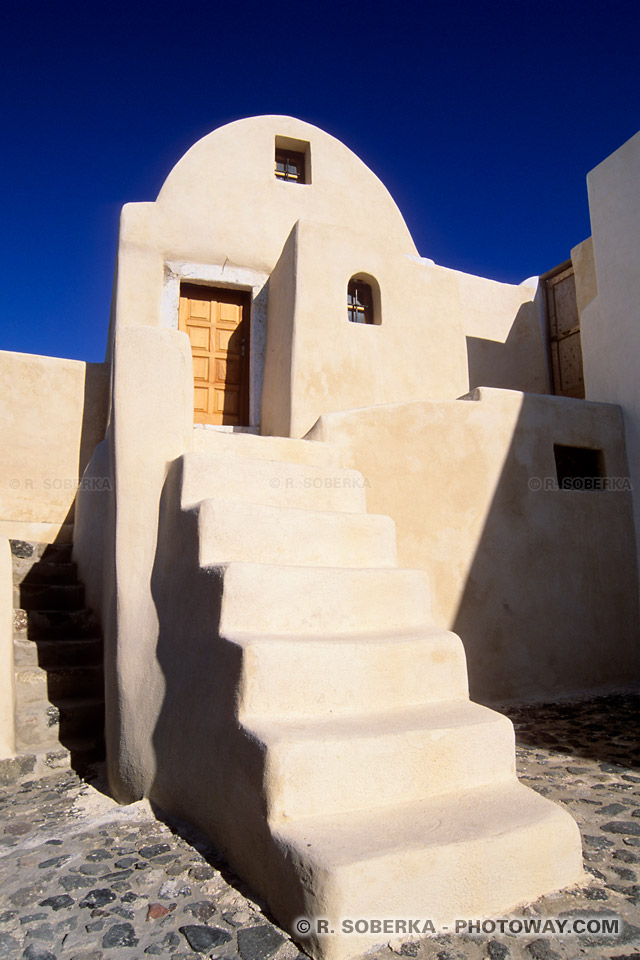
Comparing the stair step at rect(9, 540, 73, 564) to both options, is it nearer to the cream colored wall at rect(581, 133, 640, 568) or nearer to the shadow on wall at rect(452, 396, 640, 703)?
the shadow on wall at rect(452, 396, 640, 703)

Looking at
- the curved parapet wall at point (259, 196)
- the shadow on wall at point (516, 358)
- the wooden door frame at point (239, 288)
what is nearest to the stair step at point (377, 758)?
the wooden door frame at point (239, 288)

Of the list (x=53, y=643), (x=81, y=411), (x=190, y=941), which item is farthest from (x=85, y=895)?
(x=81, y=411)

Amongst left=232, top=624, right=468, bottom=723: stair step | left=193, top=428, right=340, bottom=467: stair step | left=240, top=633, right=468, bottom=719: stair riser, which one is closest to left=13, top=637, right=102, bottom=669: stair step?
left=193, top=428, right=340, bottom=467: stair step

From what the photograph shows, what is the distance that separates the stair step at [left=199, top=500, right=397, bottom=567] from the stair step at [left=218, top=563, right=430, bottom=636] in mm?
234

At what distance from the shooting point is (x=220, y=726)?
2621mm

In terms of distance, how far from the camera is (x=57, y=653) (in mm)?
4656

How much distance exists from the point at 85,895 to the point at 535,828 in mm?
1615

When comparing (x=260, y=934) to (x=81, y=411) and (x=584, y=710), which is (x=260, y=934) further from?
(x=81, y=411)

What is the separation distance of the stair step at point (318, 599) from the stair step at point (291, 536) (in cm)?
23

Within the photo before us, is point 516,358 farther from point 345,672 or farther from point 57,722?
point 345,672

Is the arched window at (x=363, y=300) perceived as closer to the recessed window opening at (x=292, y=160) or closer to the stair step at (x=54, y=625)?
the recessed window opening at (x=292, y=160)

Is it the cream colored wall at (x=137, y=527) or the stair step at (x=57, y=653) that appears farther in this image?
the stair step at (x=57, y=653)

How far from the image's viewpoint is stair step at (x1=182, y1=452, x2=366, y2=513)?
11.5 ft

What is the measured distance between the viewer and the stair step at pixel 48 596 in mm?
5355
